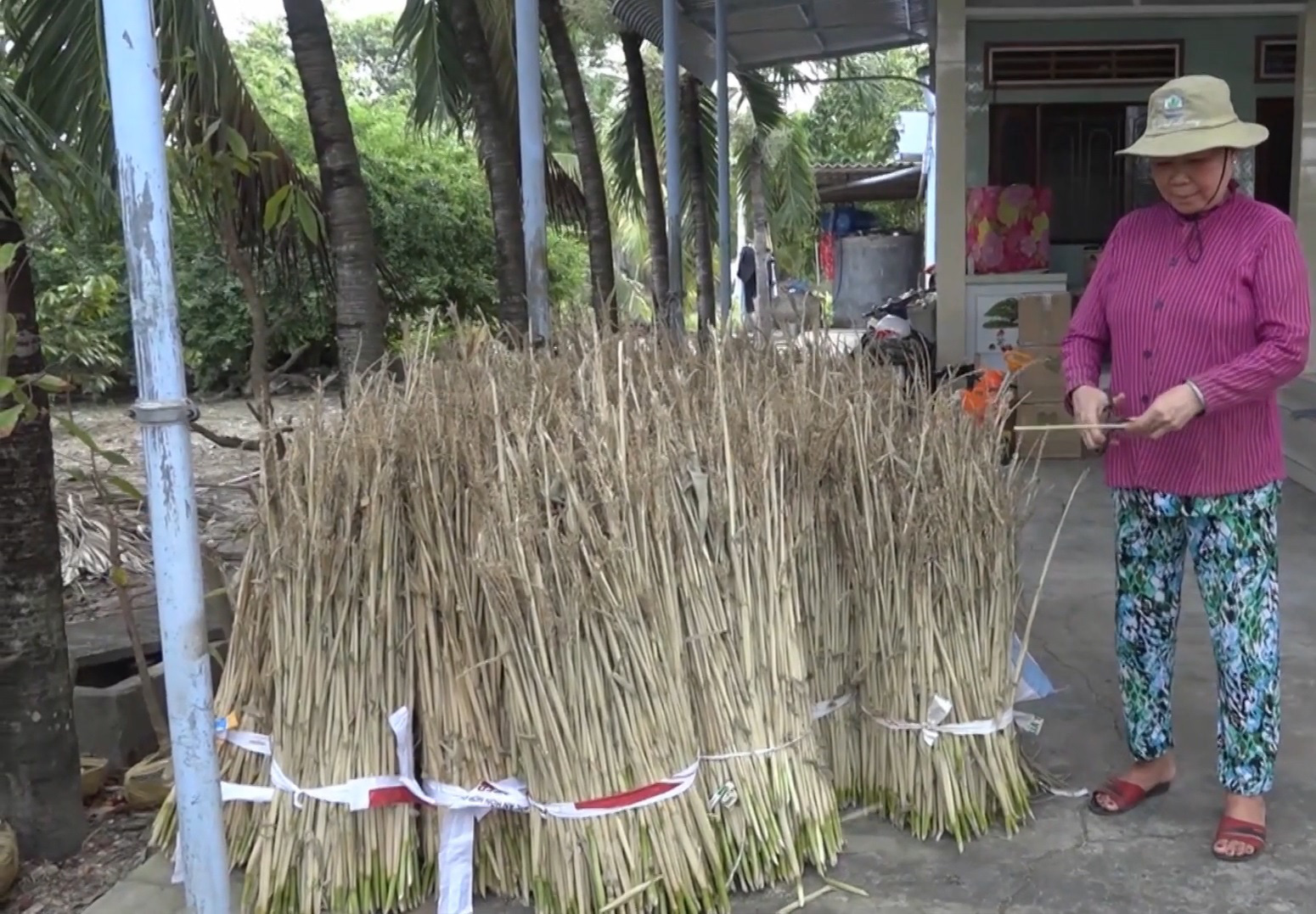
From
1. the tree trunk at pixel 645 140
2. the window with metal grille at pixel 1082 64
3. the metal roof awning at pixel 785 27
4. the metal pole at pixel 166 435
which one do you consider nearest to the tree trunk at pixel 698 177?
the metal roof awning at pixel 785 27

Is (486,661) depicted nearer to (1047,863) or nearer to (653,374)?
(653,374)

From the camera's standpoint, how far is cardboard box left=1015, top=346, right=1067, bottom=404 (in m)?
6.48

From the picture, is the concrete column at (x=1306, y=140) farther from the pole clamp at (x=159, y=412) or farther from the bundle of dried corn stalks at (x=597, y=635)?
the pole clamp at (x=159, y=412)

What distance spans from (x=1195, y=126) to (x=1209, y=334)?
400 mm

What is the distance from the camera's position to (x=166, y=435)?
78.5 inches

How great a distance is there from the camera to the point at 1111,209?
8.58 meters

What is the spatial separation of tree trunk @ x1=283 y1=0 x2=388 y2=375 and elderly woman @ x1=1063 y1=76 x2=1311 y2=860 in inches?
98.0

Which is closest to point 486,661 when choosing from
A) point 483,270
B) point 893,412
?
point 893,412

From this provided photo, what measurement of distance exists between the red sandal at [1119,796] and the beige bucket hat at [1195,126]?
1321 millimetres

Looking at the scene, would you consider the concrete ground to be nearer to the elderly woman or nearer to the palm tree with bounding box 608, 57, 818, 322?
the elderly woman

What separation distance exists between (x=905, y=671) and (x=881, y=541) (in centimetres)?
27

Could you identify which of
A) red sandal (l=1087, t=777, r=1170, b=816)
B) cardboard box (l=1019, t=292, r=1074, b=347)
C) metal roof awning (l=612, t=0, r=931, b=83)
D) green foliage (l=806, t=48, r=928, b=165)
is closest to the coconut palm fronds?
red sandal (l=1087, t=777, r=1170, b=816)

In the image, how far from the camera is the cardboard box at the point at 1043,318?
6508 millimetres

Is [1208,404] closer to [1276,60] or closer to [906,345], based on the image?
[906,345]
